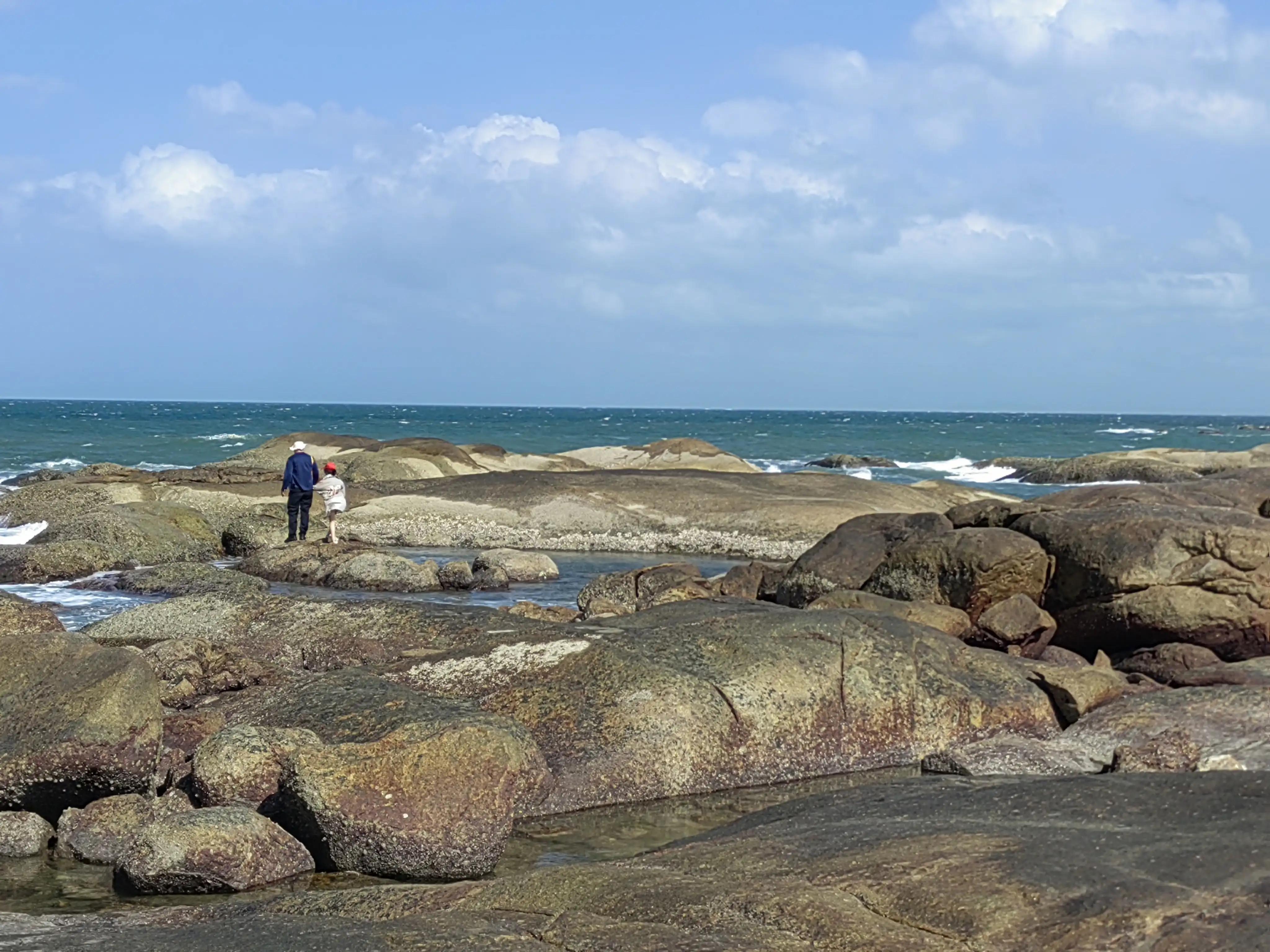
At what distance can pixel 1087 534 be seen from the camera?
15547 mm

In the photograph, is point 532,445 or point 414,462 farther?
point 532,445

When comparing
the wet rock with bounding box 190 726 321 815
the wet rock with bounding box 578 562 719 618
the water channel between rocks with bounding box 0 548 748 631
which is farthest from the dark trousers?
the wet rock with bounding box 190 726 321 815

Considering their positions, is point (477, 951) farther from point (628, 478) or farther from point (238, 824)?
point (628, 478)

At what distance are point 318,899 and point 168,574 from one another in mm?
15172

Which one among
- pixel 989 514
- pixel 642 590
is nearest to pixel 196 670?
pixel 642 590

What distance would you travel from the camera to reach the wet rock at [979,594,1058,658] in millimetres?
14992

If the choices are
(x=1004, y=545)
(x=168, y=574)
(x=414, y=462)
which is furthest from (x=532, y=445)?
(x=1004, y=545)

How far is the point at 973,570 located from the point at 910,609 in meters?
1.57

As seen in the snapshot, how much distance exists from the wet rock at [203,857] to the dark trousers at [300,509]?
18318 millimetres

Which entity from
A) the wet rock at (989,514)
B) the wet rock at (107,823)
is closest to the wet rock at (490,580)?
the wet rock at (989,514)

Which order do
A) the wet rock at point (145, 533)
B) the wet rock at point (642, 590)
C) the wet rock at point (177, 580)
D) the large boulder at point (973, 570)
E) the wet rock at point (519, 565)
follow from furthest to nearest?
the wet rock at point (145, 533) < the wet rock at point (519, 565) < the wet rock at point (177, 580) < the wet rock at point (642, 590) < the large boulder at point (973, 570)

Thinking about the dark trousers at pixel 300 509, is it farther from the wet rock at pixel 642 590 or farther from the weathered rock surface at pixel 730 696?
the weathered rock surface at pixel 730 696

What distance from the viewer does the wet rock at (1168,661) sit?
14055 mm

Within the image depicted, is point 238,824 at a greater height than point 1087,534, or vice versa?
point 1087,534
